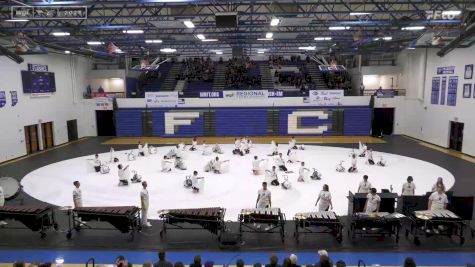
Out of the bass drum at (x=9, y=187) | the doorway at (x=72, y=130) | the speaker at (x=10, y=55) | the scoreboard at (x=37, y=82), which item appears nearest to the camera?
the bass drum at (x=9, y=187)

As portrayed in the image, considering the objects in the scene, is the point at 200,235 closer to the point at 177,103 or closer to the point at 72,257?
the point at 72,257

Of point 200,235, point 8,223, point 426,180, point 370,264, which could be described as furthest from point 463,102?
point 8,223

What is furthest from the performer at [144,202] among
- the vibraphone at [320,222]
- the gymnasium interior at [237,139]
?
the vibraphone at [320,222]

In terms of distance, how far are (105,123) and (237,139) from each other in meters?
15.6

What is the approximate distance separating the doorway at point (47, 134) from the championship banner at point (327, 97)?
2243 cm

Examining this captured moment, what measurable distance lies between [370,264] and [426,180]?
9.93m

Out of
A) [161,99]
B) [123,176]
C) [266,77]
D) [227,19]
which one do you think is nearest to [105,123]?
[161,99]

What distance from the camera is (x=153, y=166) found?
21234 millimetres

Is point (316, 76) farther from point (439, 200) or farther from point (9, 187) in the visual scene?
point (9, 187)

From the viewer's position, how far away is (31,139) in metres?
26.5

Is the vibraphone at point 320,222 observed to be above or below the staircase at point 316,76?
below

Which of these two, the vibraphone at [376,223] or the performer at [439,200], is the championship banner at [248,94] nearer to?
the performer at [439,200]

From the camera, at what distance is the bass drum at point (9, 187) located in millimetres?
13945

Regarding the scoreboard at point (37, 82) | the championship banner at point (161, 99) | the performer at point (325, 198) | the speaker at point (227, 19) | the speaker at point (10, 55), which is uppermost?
the speaker at point (227, 19)
